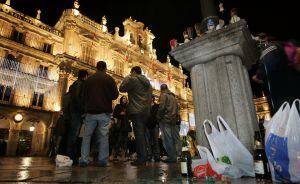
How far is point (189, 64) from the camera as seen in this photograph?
9.89 feet

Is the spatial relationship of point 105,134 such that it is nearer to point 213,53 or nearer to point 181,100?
point 213,53

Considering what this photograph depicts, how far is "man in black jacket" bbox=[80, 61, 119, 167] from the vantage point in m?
3.89

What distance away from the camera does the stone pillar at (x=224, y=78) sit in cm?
245

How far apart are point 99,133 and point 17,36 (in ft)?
60.2

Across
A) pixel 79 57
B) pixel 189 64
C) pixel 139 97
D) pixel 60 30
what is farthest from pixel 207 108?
pixel 60 30

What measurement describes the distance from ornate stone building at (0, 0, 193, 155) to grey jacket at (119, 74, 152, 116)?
11348 mm

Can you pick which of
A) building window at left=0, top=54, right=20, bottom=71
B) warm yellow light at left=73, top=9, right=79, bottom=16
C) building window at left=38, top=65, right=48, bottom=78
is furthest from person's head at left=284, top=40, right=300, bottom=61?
warm yellow light at left=73, top=9, right=79, bottom=16

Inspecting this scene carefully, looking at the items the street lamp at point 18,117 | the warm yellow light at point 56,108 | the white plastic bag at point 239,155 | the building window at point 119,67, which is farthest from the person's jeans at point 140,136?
the building window at point 119,67

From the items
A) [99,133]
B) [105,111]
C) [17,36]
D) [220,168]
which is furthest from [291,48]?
[17,36]

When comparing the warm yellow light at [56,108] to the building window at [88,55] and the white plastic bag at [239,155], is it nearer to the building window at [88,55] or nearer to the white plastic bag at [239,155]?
the building window at [88,55]

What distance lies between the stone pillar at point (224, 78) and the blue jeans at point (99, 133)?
77.2 inches

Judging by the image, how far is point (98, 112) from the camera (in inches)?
155

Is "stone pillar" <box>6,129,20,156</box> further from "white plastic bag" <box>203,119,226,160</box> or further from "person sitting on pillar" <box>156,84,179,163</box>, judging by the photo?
"white plastic bag" <box>203,119,226,160</box>

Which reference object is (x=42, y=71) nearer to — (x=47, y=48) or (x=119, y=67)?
(x=47, y=48)
